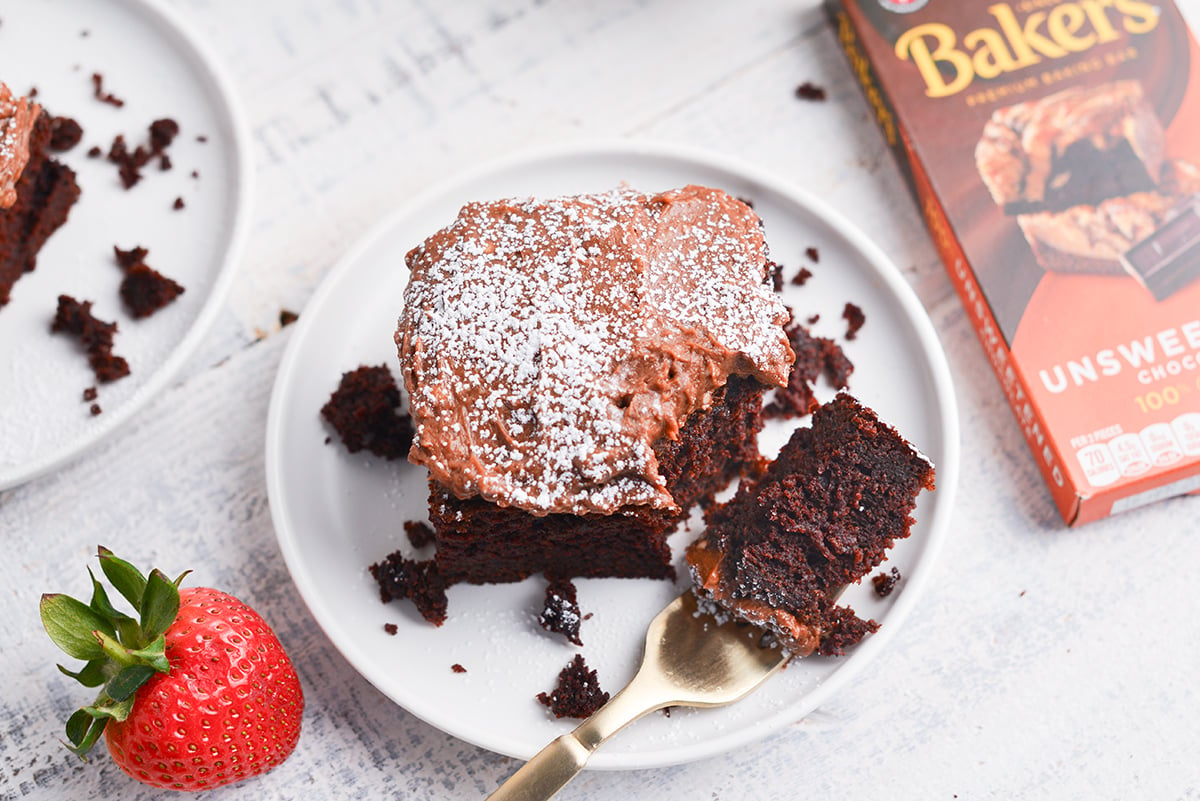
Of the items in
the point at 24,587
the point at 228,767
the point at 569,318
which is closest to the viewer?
the point at 569,318

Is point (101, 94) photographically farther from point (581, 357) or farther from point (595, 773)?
point (595, 773)

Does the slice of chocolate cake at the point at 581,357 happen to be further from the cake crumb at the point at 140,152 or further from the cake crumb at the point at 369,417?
the cake crumb at the point at 140,152

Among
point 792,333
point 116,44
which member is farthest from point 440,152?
point 792,333

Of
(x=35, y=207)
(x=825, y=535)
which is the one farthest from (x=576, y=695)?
(x=35, y=207)

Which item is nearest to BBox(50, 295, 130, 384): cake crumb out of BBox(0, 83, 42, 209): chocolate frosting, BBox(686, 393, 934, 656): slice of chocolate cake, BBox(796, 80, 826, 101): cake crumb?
BBox(0, 83, 42, 209): chocolate frosting

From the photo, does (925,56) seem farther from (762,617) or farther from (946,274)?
(762,617)

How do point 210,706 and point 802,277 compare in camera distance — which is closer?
point 210,706

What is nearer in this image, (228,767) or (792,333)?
(228,767)
